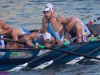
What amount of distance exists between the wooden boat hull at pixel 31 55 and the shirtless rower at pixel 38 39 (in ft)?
0.94

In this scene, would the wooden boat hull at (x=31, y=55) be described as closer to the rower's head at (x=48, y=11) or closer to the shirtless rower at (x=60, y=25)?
the shirtless rower at (x=60, y=25)

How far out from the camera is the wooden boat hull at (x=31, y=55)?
1533 centimetres

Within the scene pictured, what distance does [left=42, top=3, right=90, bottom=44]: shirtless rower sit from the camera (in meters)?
16.2

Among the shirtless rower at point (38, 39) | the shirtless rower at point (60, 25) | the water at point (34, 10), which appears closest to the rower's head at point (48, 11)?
the shirtless rower at point (60, 25)

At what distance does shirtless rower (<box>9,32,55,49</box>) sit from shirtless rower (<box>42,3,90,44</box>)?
0.39 m

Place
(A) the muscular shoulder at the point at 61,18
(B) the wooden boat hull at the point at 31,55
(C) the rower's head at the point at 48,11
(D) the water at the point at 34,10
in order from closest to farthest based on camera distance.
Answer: (B) the wooden boat hull at the point at 31,55
(C) the rower's head at the point at 48,11
(A) the muscular shoulder at the point at 61,18
(D) the water at the point at 34,10

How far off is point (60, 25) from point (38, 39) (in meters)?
0.86

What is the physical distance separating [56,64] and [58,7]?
44.5 ft

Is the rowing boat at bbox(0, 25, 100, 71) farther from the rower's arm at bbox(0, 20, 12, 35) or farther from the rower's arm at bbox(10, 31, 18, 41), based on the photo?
the rower's arm at bbox(0, 20, 12, 35)

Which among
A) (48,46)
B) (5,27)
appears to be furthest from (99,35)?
(5,27)

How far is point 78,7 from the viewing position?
95.2 ft

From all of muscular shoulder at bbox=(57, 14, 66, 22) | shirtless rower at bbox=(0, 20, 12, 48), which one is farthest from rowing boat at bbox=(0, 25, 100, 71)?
muscular shoulder at bbox=(57, 14, 66, 22)

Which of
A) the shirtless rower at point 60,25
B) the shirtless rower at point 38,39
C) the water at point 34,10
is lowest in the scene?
the water at point 34,10

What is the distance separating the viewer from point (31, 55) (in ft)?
51.0
